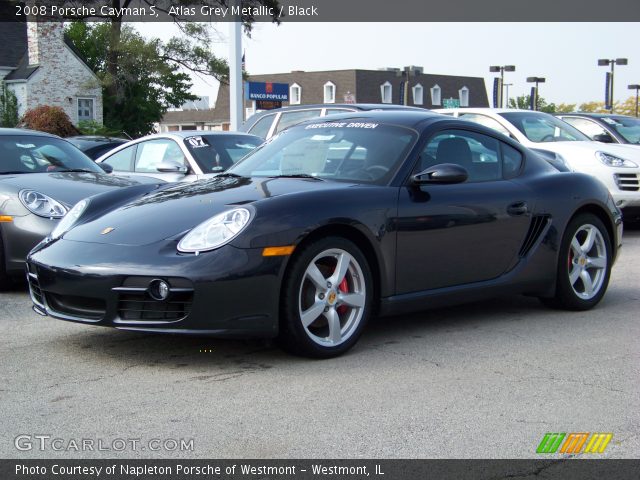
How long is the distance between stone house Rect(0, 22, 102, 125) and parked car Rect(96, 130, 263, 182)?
1408 inches

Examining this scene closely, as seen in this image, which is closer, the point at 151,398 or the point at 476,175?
the point at 151,398

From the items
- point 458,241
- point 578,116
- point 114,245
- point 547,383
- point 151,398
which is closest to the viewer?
point 151,398

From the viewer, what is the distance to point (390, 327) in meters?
5.82

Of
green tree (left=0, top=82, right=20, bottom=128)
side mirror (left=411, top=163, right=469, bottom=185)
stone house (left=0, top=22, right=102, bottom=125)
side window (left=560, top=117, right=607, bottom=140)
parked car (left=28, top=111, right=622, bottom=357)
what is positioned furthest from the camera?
stone house (left=0, top=22, right=102, bottom=125)

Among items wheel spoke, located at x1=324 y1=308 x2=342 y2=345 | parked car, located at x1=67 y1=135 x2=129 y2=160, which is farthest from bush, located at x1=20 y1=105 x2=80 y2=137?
wheel spoke, located at x1=324 y1=308 x2=342 y2=345

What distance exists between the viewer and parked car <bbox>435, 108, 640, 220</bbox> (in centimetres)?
1123

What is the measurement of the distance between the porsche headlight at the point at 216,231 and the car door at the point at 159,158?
15.6ft

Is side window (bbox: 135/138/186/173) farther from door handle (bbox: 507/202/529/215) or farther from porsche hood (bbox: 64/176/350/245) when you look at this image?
door handle (bbox: 507/202/529/215)

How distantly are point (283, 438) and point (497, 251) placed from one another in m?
2.64

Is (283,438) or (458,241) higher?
(458,241)

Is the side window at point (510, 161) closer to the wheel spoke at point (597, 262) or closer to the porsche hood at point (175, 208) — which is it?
the wheel spoke at point (597, 262)

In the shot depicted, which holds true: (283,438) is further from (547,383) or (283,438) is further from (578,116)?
(578,116)

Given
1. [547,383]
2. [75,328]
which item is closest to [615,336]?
[547,383]

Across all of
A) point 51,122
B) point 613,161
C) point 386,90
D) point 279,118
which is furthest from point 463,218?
point 386,90
